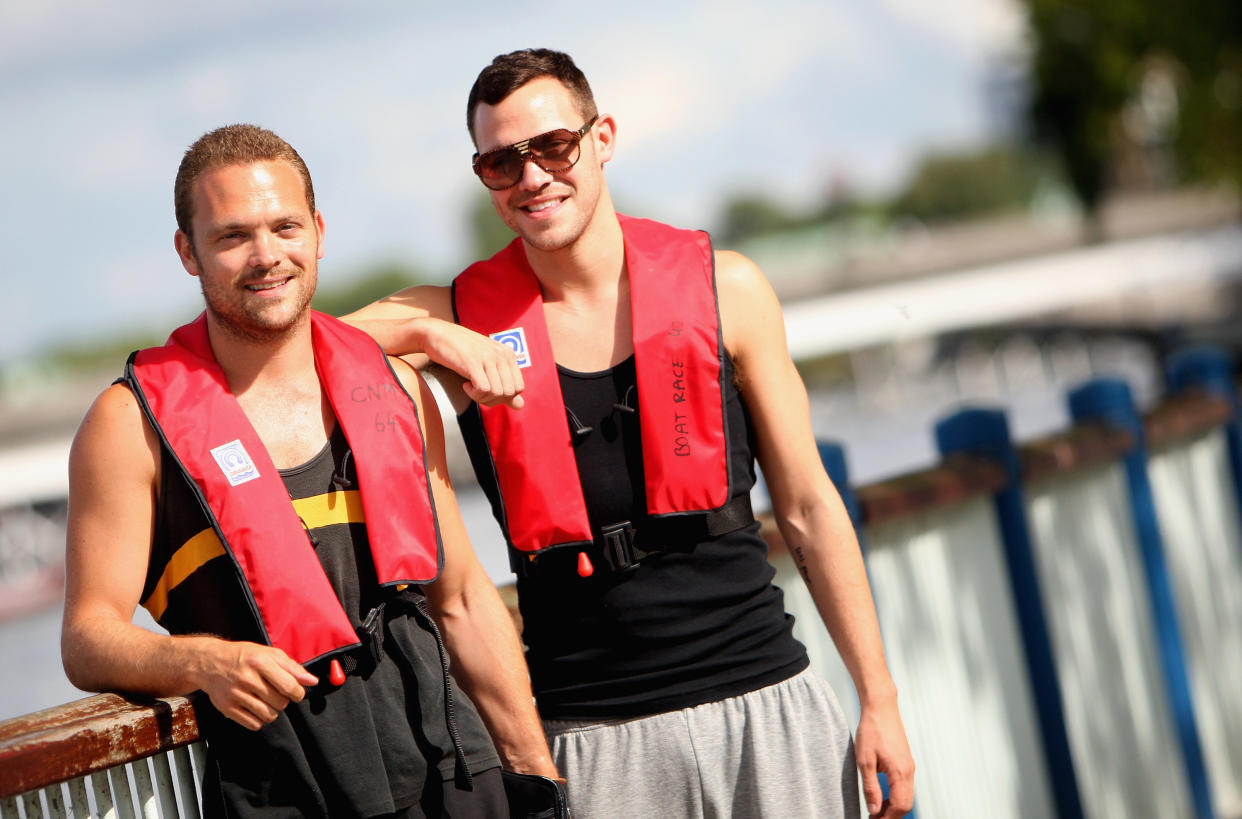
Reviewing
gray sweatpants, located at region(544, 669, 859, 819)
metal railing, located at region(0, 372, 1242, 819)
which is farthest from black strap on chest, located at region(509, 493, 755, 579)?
metal railing, located at region(0, 372, 1242, 819)

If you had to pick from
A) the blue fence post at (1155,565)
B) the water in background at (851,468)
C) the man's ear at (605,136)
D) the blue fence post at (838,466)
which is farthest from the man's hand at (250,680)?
the blue fence post at (1155,565)

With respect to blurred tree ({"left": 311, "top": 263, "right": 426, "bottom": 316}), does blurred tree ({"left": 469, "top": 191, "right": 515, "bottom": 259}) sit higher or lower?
higher

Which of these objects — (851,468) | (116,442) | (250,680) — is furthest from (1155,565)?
(116,442)

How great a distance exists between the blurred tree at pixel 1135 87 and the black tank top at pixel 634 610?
20.5 m

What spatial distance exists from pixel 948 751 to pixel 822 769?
131 centimetres

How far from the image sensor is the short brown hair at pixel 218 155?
7.75 ft

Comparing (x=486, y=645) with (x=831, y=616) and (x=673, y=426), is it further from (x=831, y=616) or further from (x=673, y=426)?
(x=831, y=616)

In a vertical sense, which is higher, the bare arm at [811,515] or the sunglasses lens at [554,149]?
the sunglasses lens at [554,149]

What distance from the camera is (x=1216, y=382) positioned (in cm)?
618

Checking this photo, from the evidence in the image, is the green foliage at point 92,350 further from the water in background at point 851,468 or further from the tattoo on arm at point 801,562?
the tattoo on arm at point 801,562

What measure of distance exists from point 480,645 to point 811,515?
2.66 feet

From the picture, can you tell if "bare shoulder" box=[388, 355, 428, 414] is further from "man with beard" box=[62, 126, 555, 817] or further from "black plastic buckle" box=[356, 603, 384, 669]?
"black plastic buckle" box=[356, 603, 384, 669]

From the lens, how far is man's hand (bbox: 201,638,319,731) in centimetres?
213

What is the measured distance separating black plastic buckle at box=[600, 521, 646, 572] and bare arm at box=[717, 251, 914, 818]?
15.7 inches
